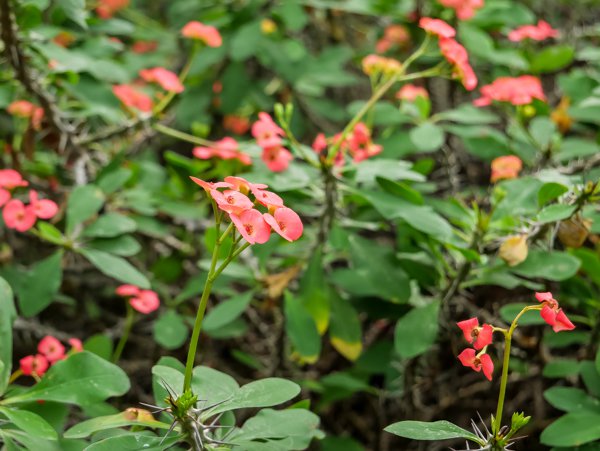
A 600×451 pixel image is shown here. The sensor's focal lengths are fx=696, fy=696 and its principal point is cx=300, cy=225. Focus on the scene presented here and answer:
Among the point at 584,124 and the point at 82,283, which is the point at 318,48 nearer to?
the point at 584,124

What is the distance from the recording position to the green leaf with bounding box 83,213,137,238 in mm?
1666

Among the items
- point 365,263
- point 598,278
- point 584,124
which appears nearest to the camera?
point 598,278

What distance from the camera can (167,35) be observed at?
294 centimetres

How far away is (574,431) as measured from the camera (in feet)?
4.28

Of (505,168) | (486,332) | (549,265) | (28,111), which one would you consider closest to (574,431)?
(549,265)

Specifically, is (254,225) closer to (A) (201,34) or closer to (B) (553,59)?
(A) (201,34)

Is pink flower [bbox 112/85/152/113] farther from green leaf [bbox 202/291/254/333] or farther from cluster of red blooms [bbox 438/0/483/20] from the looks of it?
cluster of red blooms [bbox 438/0/483/20]

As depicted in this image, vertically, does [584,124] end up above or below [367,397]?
above

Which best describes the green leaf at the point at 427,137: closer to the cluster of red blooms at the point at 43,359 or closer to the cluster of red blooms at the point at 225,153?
the cluster of red blooms at the point at 225,153

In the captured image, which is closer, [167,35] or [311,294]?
[311,294]

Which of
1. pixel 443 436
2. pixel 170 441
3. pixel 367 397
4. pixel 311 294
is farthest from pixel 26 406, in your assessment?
pixel 367 397

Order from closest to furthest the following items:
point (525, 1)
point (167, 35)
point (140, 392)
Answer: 1. point (140, 392)
2. point (167, 35)
3. point (525, 1)

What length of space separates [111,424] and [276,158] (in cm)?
75

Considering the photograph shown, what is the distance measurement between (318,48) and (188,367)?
2.46 meters
